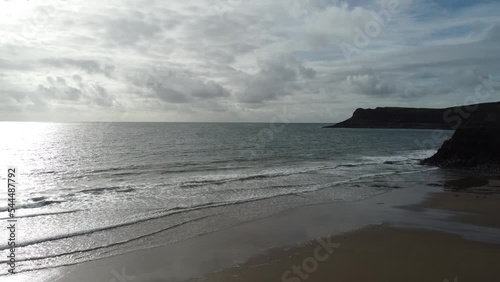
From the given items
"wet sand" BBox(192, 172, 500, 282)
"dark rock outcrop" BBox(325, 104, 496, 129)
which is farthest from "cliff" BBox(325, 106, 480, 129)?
"wet sand" BBox(192, 172, 500, 282)

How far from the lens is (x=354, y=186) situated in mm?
25016

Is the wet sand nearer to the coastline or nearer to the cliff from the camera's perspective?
the coastline

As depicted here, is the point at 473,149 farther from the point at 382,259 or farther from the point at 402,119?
the point at 402,119

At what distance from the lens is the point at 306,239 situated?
41.9 feet

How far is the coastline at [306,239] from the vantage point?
9828mm

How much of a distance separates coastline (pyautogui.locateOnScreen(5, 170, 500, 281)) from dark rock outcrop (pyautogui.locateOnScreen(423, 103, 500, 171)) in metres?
15.9

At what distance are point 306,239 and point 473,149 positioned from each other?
99.6ft

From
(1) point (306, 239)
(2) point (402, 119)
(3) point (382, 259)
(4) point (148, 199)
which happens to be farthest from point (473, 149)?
(2) point (402, 119)

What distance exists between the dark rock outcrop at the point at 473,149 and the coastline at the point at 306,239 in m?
15.9

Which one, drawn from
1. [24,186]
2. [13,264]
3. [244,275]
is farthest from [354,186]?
[24,186]

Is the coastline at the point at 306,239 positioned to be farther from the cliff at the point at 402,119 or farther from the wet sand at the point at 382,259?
the cliff at the point at 402,119

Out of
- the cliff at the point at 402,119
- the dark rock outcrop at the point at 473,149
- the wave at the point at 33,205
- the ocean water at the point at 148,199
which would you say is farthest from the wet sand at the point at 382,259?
the cliff at the point at 402,119

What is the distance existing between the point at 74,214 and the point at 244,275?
10718 millimetres

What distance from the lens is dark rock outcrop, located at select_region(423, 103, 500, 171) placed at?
109 ft
